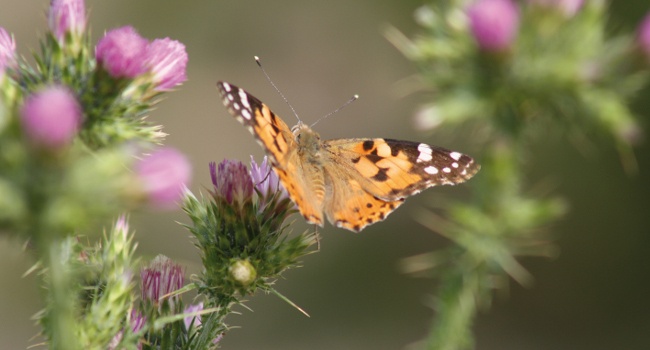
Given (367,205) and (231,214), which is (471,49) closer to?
(367,205)

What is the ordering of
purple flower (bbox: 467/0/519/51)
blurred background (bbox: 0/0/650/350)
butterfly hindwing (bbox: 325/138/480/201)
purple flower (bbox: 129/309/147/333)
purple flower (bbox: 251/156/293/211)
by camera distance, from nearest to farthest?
1. purple flower (bbox: 129/309/147/333)
2. purple flower (bbox: 251/156/293/211)
3. butterfly hindwing (bbox: 325/138/480/201)
4. purple flower (bbox: 467/0/519/51)
5. blurred background (bbox: 0/0/650/350)

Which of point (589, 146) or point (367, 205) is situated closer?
point (367, 205)

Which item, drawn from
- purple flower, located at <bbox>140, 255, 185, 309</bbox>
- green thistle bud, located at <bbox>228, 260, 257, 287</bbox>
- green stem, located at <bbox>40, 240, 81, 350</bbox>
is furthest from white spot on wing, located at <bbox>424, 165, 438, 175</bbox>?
green stem, located at <bbox>40, 240, 81, 350</bbox>

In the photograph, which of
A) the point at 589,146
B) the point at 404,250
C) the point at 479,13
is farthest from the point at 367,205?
the point at 404,250

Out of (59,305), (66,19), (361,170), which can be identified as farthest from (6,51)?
(361,170)

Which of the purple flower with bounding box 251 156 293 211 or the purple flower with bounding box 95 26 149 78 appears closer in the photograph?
the purple flower with bounding box 95 26 149 78

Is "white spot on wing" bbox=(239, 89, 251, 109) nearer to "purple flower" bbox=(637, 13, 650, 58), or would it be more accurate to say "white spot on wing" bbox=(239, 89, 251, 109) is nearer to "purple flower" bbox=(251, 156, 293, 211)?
"purple flower" bbox=(251, 156, 293, 211)

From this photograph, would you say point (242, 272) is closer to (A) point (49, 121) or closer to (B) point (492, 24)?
(A) point (49, 121)
